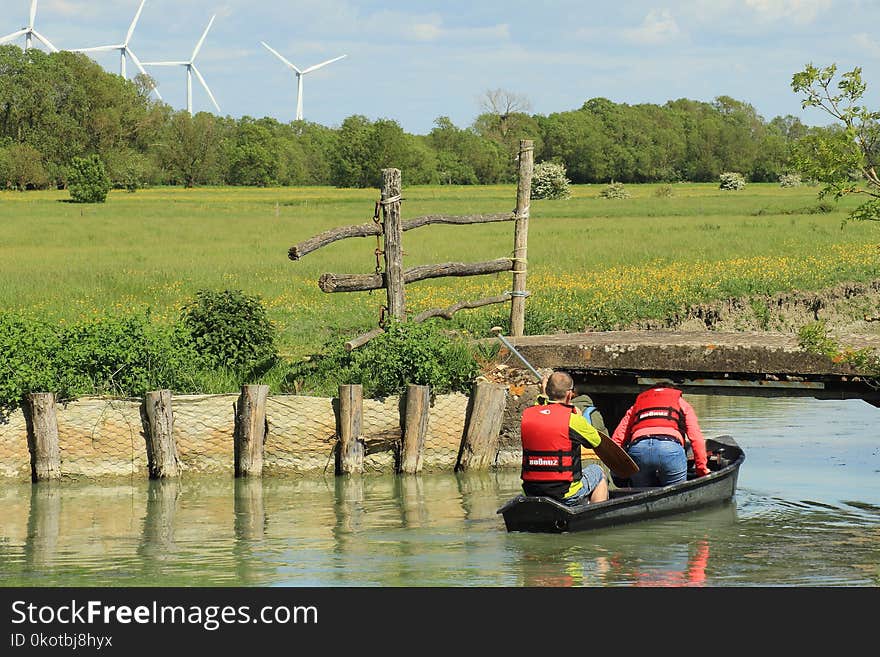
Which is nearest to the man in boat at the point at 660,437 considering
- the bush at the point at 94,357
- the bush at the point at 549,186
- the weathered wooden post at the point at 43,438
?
the bush at the point at 94,357

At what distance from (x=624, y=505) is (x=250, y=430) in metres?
4.99

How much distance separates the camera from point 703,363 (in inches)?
666

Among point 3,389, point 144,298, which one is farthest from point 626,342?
point 144,298

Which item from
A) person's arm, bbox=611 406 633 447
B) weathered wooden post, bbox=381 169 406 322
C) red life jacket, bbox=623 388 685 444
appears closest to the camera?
red life jacket, bbox=623 388 685 444

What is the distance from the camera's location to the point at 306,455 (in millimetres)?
16391

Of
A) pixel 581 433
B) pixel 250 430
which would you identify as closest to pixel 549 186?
pixel 250 430

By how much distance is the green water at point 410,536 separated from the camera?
11258mm

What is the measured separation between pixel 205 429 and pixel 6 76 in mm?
106901

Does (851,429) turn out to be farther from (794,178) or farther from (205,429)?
(794,178)

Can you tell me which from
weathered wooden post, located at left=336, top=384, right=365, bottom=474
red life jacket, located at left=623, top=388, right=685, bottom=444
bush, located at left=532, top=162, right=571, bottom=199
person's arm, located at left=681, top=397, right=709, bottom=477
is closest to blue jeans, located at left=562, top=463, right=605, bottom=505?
red life jacket, located at left=623, top=388, right=685, bottom=444

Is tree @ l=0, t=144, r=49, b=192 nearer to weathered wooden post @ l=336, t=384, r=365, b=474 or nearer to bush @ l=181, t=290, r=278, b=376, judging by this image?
bush @ l=181, t=290, r=278, b=376

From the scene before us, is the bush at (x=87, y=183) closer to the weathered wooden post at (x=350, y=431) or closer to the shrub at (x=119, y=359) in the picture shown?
the shrub at (x=119, y=359)

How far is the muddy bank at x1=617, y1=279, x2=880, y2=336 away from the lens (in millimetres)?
27828

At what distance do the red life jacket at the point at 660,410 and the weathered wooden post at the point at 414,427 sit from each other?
319cm
